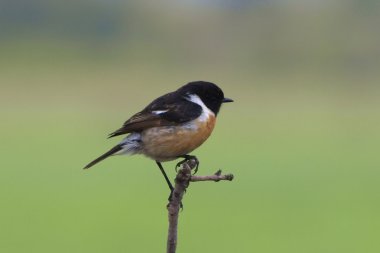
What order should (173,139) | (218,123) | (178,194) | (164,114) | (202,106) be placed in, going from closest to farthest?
(178,194)
(173,139)
(164,114)
(202,106)
(218,123)

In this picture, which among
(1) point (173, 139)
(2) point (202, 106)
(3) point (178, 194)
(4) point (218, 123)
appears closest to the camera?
(3) point (178, 194)

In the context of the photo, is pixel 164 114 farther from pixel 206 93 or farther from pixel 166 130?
pixel 206 93

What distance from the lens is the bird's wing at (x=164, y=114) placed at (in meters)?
6.82

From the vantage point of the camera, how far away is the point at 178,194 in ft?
16.1

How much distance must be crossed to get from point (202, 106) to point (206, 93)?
248mm

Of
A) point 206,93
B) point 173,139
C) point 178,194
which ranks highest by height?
point 206,93

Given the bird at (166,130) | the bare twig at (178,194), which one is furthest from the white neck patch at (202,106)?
the bare twig at (178,194)

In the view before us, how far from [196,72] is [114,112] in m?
7.43

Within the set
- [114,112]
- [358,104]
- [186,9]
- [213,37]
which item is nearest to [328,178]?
[114,112]

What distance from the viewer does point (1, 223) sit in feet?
65.2

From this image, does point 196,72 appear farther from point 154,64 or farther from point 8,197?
point 8,197

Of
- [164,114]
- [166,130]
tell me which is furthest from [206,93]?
[166,130]

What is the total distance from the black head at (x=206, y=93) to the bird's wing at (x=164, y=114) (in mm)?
203

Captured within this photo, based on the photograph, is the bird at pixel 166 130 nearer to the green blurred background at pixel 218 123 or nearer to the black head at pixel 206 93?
the black head at pixel 206 93
